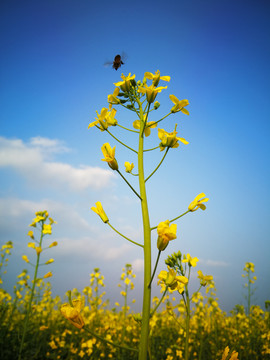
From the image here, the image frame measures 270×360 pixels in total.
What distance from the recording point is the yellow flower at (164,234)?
1.28m

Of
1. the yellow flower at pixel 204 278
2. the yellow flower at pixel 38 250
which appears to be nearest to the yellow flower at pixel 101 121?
the yellow flower at pixel 204 278

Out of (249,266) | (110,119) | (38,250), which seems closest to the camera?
(110,119)

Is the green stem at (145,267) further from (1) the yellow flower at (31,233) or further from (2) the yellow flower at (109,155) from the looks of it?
(1) the yellow flower at (31,233)

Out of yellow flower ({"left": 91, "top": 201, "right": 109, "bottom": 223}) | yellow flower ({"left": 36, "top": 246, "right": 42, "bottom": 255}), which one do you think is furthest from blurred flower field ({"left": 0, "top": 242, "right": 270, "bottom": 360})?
yellow flower ({"left": 91, "top": 201, "right": 109, "bottom": 223})

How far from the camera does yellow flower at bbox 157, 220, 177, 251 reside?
1.28 meters

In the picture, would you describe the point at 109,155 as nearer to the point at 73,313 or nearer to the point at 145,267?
the point at 145,267

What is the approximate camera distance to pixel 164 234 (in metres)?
1.28

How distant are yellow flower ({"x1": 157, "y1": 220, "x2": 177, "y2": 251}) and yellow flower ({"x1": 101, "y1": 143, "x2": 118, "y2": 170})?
626 millimetres

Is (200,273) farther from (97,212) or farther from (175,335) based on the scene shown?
(175,335)

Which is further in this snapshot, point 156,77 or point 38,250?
point 38,250

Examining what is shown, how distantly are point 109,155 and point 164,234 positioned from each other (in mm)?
734

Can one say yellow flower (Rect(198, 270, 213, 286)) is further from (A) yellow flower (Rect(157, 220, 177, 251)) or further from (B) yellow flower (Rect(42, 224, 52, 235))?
(B) yellow flower (Rect(42, 224, 52, 235))

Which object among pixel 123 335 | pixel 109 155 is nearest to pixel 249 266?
pixel 123 335

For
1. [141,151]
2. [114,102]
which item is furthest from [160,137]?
[114,102]
